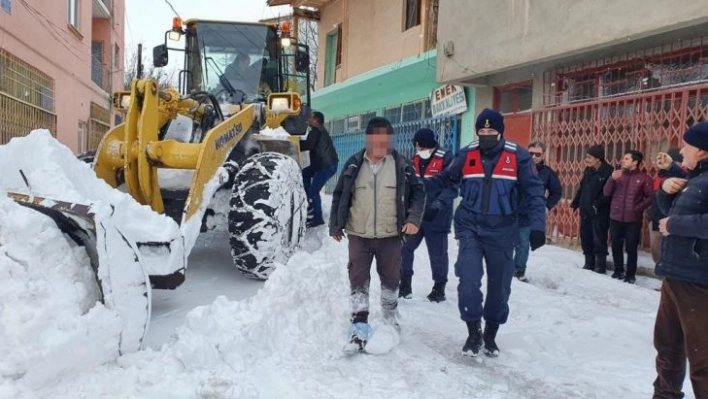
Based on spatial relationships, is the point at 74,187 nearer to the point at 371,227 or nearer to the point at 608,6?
the point at 371,227

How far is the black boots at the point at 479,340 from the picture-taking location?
Answer: 393cm

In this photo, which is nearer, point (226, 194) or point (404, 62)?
point (226, 194)

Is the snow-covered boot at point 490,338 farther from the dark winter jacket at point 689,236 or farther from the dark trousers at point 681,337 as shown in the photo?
the dark winter jacket at point 689,236

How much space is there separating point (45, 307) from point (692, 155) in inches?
130

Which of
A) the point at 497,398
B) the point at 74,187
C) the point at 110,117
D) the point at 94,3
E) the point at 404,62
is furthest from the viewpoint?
the point at 110,117

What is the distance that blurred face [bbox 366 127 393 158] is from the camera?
411 cm

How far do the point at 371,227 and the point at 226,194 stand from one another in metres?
1.78

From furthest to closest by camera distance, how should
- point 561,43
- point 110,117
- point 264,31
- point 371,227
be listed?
point 110,117 → point 561,43 → point 264,31 → point 371,227

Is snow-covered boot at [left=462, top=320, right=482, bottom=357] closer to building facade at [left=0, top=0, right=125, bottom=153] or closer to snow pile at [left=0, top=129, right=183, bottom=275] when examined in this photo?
snow pile at [left=0, top=129, right=183, bottom=275]

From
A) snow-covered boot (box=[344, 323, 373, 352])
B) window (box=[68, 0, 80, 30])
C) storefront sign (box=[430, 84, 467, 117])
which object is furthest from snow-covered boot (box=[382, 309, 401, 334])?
window (box=[68, 0, 80, 30])

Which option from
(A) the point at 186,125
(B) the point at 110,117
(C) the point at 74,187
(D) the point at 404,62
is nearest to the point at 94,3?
(B) the point at 110,117

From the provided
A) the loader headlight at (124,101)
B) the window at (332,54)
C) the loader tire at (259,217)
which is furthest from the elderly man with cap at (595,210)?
the window at (332,54)

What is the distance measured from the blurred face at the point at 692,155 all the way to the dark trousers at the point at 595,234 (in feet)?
14.2

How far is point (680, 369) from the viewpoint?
3.01 m
